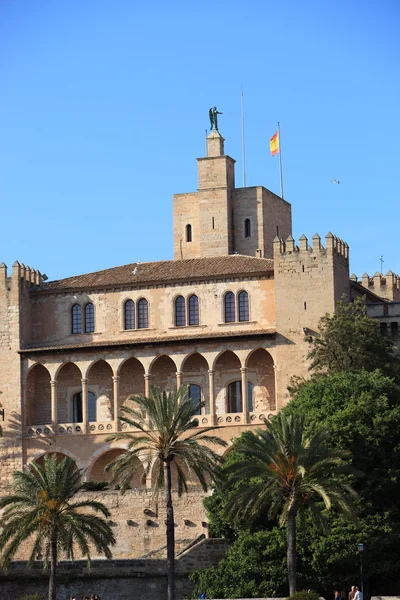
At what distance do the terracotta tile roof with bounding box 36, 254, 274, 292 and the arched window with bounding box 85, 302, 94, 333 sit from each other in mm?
935

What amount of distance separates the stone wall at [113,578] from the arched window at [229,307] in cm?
1736

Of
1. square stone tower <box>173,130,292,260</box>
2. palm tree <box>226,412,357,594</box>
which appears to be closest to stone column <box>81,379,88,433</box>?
square stone tower <box>173,130,292,260</box>

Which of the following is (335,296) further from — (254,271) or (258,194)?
(258,194)

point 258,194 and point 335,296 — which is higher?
point 258,194

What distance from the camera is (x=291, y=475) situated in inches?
2153

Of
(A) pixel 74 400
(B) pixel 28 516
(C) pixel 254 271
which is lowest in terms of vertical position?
(B) pixel 28 516

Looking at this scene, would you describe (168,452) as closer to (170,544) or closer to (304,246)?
(170,544)

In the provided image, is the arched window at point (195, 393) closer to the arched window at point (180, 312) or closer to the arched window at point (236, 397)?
the arched window at point (236, 397)

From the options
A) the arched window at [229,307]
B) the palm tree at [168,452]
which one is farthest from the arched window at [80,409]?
the palm tree at [168,452]

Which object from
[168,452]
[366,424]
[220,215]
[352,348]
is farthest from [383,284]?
[168,452]

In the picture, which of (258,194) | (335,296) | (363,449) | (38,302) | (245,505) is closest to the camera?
(245,505)

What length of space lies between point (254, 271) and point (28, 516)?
72.3ft

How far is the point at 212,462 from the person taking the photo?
58688 mm

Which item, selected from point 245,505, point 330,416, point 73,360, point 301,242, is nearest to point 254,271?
point 301,242
